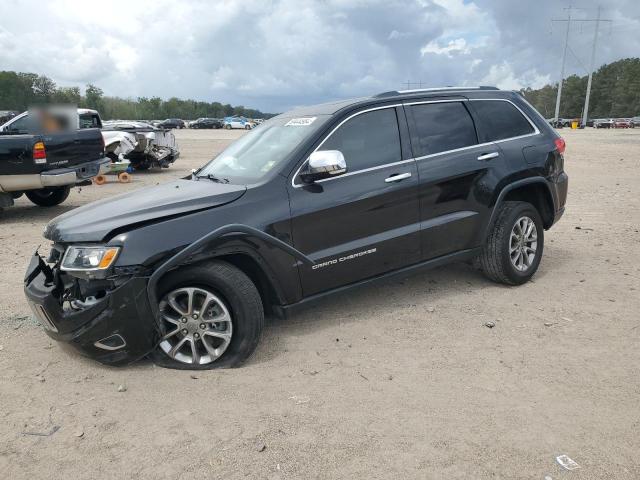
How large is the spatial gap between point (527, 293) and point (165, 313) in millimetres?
3258

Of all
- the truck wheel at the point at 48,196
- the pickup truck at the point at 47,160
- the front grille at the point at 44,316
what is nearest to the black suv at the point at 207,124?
the truck wheel at the point at 48,196

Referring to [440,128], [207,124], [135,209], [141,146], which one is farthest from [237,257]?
[207,124]

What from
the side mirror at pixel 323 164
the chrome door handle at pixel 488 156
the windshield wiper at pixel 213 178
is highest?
the side mirror at pixel 323 164

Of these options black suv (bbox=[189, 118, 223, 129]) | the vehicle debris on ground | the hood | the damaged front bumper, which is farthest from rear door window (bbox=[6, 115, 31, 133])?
black suv (bbox=[189, 118, 223, 129])

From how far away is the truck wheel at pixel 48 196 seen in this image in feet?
33.7

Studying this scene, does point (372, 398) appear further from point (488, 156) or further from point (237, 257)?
point (488, 156)

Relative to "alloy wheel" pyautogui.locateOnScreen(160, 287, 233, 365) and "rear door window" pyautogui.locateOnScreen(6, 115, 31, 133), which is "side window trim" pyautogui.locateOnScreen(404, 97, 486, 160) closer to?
"alloy wheel" pyautogui.locateOnScreen(160, 287, 233, 365)

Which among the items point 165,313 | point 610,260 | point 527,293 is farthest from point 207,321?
point 610,260

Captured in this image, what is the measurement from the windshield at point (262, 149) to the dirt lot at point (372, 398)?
4.20 feet

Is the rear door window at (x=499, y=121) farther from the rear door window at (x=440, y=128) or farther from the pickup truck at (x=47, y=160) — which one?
the pickup truck at (x=47, y=160)

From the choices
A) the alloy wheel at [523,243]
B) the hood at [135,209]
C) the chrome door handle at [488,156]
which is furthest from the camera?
the alloy wheel at [523,243]

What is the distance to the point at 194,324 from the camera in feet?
11.5

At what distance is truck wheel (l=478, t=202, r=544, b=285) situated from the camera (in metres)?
4.86

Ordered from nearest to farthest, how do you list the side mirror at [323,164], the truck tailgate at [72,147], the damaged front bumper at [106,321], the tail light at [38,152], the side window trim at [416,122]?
the damaged front bumper at [106,321]
the side mirror at [323,164]
the side window trim at [416,122]
the tail light at [38,152]
the truck tailgate at [72,147]
